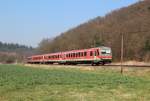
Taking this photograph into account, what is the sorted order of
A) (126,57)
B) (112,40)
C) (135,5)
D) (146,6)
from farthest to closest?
(135,5)
(146,6)
(112,40)
(126,57)

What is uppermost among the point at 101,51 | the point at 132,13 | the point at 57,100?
the point at 132,13

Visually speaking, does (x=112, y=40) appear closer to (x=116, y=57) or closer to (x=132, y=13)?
(x=116, y=57)

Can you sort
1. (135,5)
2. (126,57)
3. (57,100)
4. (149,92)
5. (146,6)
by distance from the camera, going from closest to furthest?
(57,100) → (149,92) → (126,57) → (146,6) → (135,5)

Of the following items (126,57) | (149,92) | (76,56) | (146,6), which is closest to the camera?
(149,92)

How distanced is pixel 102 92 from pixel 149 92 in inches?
79.7

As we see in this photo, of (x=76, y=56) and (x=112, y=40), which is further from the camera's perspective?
(x=112, y=40)

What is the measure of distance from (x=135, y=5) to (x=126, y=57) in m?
69.3

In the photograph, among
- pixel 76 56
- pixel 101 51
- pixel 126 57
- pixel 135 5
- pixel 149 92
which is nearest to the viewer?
pixel 149 92

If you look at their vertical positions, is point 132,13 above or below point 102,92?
above

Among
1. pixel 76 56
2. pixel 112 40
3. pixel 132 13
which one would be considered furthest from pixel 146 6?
pixel 76 56

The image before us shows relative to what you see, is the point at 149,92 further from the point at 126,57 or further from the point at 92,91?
the point at 126,57

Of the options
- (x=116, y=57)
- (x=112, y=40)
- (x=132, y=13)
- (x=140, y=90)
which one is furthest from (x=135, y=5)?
(x=140, y=90)

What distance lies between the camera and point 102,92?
17922 millimetres

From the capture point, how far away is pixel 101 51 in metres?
54.5
